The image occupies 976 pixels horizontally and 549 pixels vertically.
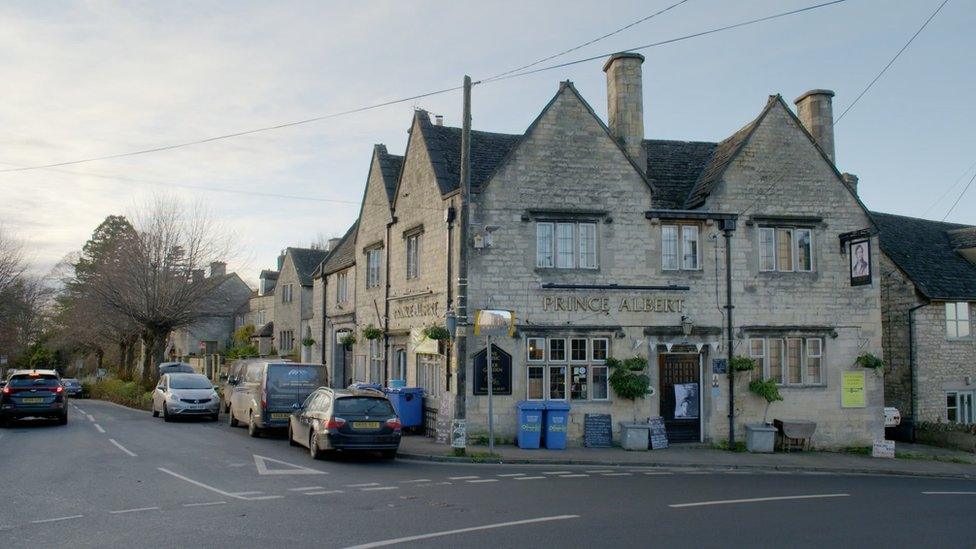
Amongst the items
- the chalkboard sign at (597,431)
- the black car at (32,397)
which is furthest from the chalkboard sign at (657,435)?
the black car at (32,397)

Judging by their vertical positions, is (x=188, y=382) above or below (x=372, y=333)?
below

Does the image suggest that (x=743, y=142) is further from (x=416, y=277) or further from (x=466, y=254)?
(x=416, y=277)

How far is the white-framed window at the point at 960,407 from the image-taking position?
26.5 m

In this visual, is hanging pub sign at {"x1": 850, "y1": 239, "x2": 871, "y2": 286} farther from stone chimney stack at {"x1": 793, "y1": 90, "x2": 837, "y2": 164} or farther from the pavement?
the pavement

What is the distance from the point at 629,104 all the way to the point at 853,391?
10.4m

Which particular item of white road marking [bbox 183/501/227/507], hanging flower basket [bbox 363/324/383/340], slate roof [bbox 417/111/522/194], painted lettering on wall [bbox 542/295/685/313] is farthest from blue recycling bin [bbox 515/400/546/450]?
white road marking [bbox 183/501/227/507]

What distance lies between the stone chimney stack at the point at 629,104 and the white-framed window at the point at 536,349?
608 cm

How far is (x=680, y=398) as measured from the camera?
20844mm

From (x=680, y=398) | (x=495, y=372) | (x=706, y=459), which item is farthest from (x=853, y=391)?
(x=495, y=372)

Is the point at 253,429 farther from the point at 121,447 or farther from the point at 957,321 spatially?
the point at 957,321

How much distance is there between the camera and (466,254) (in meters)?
19.5

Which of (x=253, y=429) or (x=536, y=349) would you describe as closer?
(x=536, y=349)

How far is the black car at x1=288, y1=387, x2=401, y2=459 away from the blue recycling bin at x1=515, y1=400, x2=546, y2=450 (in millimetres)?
3583

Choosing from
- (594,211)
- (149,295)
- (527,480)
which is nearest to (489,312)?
(594,211)
